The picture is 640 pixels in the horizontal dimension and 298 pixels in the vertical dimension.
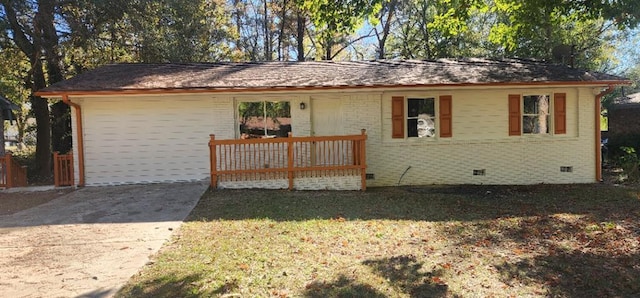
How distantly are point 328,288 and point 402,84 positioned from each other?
7156 millimetres

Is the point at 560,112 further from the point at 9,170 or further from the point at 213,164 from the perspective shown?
the point at 9,170

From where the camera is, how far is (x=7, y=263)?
494 centimetres

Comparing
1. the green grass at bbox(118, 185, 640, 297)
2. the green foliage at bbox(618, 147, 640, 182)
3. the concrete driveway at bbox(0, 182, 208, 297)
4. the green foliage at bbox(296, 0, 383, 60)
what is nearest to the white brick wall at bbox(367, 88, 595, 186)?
the green foliage at bbox(618, 147, 640, 182)

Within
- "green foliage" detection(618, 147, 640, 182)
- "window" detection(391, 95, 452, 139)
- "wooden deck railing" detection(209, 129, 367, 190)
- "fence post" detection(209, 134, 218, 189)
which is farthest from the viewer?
"green foliage" detection(618, 147, 640, 182)

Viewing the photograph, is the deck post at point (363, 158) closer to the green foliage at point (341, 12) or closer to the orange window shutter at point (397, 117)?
the orange window shutter at point (397, 117)

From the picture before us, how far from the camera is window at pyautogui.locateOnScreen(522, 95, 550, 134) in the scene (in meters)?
11.3

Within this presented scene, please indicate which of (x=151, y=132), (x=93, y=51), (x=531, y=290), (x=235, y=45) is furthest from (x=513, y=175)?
(x=235, y=45)

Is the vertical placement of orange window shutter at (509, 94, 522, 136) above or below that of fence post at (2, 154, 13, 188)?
above

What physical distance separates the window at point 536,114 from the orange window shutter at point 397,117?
9.69 feet

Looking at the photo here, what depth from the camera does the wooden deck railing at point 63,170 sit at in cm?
1030

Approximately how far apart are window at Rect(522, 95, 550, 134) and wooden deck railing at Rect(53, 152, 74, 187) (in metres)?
11.9

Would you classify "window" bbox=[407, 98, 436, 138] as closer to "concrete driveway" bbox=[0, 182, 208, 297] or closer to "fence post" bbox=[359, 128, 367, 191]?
"fence post" bbox=[359, 128, 367, 191]

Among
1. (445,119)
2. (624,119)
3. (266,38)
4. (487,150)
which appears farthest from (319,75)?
(266,38)

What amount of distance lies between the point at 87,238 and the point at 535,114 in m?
10.9
